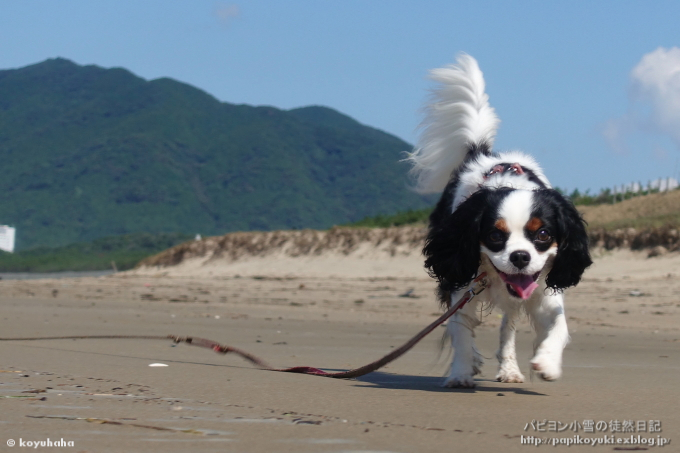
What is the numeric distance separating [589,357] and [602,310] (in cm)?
428

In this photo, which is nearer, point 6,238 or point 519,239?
point 519,239

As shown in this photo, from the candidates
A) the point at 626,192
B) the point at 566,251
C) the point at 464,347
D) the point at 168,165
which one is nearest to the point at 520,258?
the point at 566,251

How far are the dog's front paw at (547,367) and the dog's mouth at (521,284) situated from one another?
1.03 feet

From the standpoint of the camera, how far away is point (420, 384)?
4.59 m

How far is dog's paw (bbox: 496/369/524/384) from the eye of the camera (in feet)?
16.4

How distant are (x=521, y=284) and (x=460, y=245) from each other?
0.41 meters

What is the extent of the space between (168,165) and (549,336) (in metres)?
110

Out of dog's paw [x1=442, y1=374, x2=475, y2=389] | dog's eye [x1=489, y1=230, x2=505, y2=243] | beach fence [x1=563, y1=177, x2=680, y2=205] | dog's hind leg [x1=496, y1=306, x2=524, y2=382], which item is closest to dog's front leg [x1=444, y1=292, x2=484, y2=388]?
dog's paw [x1=442, y1=374, x2=475, y2=389]

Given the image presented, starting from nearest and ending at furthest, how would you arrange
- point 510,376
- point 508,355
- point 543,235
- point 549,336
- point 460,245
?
point 543,235
point 549,336
point 460,245
point 510,376
point 508,355

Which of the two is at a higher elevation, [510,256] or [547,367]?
[510,256]

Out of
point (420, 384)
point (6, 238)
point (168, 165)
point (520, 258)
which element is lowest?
point (6, 238)

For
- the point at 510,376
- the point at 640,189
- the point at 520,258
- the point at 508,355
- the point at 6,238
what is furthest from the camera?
the point at 6,238

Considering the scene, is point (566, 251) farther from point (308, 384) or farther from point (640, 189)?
point (640, 189)

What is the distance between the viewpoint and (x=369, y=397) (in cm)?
385
